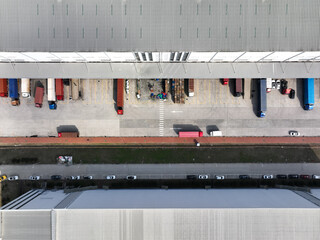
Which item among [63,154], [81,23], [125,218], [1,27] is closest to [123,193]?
[125,218]

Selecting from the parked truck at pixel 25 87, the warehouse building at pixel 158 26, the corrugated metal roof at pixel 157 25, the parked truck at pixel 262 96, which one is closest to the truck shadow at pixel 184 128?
the parked truck at pixel 262 96

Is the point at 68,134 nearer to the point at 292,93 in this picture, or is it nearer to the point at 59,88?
the point at 59,88

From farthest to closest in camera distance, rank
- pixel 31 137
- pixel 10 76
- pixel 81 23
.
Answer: pixel 31 137, pixel 10 76, pixel 81 23

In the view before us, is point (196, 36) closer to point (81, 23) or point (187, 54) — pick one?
point (187, 54)

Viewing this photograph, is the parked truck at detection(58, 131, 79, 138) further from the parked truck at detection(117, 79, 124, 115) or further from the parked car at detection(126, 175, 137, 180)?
the parked car at detection(126, 175, 137, 180)

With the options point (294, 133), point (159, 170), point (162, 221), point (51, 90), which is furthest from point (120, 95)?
point (294, 133)

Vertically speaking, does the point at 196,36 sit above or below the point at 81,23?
below

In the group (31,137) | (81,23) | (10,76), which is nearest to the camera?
(81,23)

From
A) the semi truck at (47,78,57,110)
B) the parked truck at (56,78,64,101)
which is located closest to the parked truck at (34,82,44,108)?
the semi truck at (47,78,57,110)
